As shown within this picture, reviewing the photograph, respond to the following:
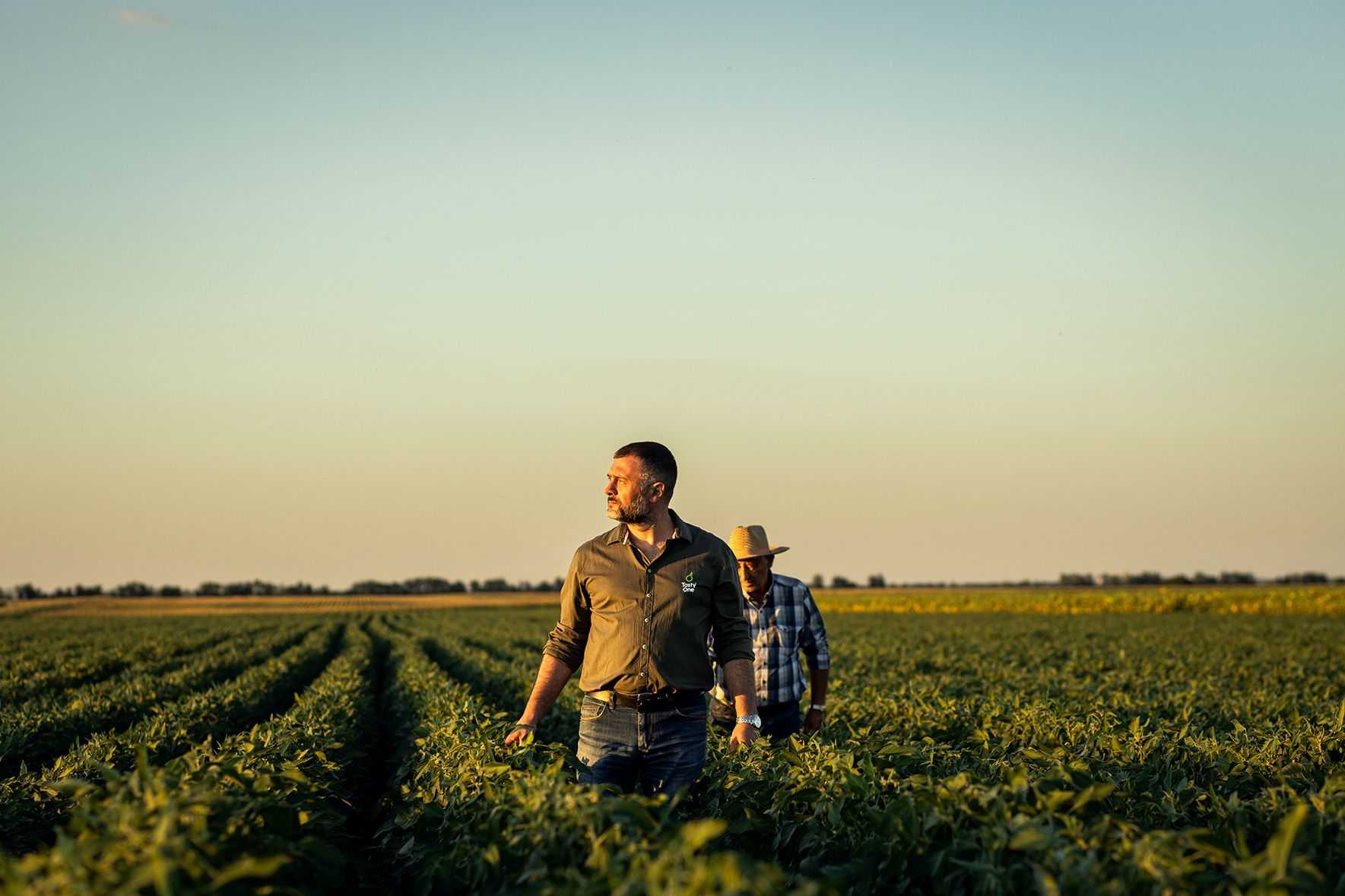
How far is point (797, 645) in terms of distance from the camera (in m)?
8.22

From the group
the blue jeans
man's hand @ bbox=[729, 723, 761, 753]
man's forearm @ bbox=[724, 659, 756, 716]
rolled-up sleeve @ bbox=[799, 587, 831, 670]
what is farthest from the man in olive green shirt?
rolled-up sleeve @ bbox=[799, 587, 831, 670]

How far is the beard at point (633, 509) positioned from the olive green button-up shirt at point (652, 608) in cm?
18

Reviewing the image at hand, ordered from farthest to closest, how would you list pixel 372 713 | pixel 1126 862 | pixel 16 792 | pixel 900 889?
1. pixel 372 713
2. pixel 16 792
3. pixel 900 889
4. pixel 1126 862

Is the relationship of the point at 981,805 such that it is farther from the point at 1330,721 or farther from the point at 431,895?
the point at 1330,721

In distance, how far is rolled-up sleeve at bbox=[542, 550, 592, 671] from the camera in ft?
18.6

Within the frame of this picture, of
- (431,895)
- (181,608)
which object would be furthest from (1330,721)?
(181,608)

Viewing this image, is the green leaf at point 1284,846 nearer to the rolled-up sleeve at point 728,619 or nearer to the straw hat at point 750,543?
the rolled-up sleeve at point 728,619

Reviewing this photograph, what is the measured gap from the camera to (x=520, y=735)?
17.9 feet

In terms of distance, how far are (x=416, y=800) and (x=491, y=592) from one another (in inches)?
5110

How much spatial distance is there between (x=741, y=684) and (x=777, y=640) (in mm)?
2237

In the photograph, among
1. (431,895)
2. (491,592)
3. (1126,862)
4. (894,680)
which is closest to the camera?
(1126,862)

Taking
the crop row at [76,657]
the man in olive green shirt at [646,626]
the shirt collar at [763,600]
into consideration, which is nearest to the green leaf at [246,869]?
the man in olive green shirt at [646,626]

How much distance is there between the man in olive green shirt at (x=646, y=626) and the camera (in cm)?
532

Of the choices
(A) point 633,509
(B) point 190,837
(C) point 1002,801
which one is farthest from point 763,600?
(B) point 190,837
